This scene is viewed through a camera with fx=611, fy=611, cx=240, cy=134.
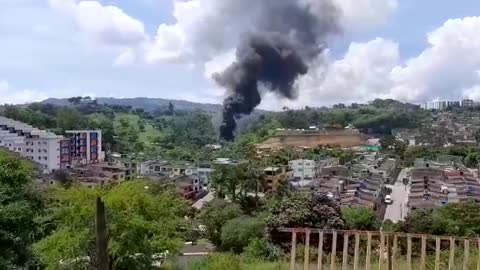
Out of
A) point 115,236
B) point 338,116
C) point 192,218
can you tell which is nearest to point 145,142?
point 338,116

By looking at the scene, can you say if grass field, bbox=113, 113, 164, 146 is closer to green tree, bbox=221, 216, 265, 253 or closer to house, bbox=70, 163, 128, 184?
house, bbox=70, 163, 128, 184

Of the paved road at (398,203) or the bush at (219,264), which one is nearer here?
the bush at (219,264)

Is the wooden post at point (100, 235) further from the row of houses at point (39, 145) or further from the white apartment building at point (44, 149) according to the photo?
the white apartment building at point (44, 149)

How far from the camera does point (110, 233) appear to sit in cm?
707

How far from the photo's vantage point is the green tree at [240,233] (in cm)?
1355

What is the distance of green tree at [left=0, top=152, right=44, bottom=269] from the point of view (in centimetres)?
654

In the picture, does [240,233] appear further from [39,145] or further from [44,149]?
[39,145]

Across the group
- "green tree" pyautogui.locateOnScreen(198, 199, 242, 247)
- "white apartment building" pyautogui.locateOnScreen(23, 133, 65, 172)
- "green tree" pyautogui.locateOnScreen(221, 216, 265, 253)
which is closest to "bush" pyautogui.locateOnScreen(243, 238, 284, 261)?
"green tree" pyautogui.locateOnScreen(221, 216, 265, 253)

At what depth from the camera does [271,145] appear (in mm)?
46531

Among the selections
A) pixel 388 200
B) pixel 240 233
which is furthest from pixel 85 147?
pixel 240 233

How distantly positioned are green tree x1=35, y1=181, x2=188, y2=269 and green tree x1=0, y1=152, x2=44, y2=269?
31cm

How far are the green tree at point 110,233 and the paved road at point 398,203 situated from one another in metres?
14.3

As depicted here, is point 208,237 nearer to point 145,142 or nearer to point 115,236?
point 115,236

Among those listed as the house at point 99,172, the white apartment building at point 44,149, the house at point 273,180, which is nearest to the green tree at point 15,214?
the house at point 273,180
